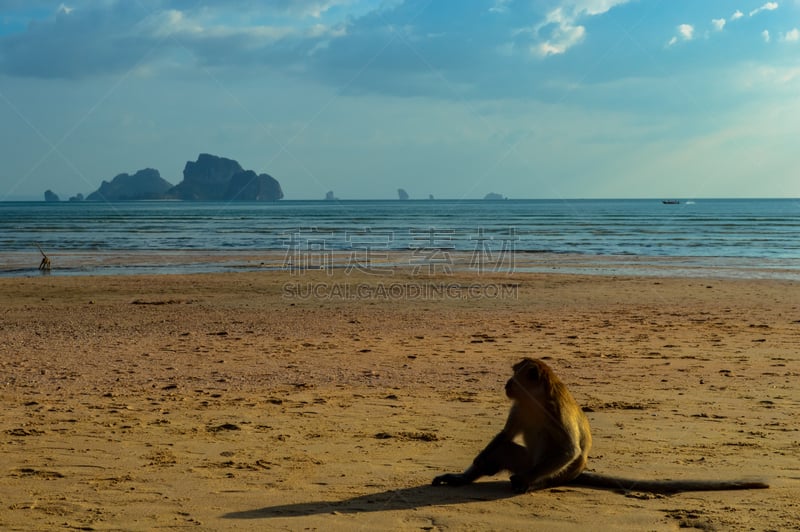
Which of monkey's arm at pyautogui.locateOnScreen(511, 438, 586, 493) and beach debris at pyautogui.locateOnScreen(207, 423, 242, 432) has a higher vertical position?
monkey's arm at pyautogui.locateOnScreen(511, 438, 586, 493)

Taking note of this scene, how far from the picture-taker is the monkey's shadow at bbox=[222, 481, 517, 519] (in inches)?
181

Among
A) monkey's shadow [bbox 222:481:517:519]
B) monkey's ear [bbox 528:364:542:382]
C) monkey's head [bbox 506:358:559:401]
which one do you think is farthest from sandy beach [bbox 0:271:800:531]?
monkey's ear [bbox 528:364:542:382]

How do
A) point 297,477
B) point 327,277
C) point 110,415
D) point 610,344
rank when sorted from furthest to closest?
point 327,277 → point 610,344 → point 110,415 → point 297,477

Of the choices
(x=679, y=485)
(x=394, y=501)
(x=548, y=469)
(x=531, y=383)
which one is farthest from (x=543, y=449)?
(x=394, y=501)

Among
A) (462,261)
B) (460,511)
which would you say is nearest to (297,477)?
(460,511)

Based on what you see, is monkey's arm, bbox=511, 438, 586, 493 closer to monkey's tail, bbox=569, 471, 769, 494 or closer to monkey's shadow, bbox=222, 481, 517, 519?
monkey's shadow, bbox=222, 481, 517, 519

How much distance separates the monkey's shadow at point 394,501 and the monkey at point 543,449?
9 cm

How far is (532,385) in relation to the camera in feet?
15.9

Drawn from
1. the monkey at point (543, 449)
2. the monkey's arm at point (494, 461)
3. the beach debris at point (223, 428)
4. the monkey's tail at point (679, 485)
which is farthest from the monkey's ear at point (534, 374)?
the beach debris at point (223, 428)

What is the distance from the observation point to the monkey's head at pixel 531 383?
15.8 ft

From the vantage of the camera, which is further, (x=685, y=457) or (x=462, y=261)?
(x=462, y=261)

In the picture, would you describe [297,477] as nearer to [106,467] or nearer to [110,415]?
[106,467]

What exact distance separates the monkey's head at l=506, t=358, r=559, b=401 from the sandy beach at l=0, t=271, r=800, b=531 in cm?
66

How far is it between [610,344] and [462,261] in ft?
57.0
